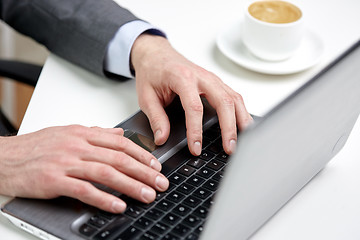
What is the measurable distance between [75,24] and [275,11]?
368 millimetres

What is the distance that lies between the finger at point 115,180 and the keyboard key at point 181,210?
32 mm

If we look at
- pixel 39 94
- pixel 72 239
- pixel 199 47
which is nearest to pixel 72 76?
pixel 39 94

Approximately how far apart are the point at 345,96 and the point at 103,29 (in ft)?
1.59

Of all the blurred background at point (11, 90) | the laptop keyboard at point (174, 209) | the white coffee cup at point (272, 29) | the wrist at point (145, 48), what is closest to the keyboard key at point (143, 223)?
the laptop keyboard at point (174, 209)

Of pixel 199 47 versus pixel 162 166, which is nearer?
pixel 162 166

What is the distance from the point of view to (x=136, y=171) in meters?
0.65

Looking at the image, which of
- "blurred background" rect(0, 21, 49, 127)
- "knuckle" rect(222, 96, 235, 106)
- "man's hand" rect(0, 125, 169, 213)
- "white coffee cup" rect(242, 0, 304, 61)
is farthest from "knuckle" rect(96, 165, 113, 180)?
"blurred background" rect(0, 21, 49, 127)

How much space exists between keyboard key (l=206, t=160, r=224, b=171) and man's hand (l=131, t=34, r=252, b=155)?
0.02m

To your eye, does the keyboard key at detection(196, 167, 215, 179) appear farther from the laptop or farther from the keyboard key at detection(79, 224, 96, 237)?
the keyboard key at detection(79, 224, 96, 237)

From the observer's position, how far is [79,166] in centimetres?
65

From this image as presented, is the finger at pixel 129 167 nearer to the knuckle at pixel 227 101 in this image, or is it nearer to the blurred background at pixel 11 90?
the knuckle at pixel 227 101

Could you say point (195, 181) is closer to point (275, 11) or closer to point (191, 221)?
point (191, 221)

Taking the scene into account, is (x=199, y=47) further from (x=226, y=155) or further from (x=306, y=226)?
(x=306, y=226)

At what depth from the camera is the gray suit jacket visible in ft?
3.05
